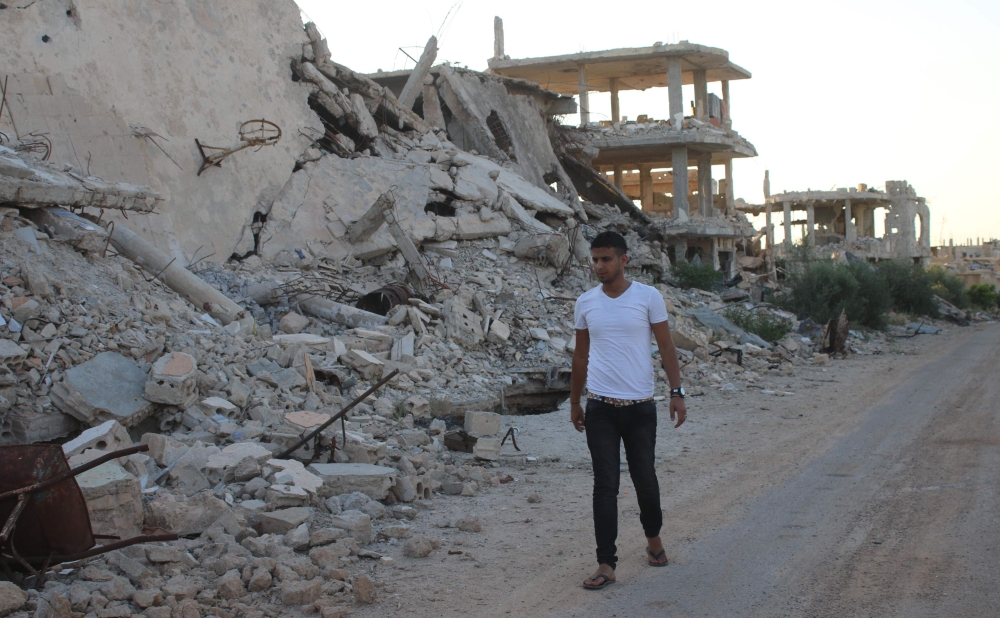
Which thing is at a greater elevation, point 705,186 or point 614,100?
point 614,100

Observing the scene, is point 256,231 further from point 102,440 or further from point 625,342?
point 625,342

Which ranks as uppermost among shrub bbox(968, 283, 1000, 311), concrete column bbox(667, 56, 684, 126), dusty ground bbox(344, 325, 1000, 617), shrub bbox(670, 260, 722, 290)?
concrete column bbox(667, 56, 684, 126)

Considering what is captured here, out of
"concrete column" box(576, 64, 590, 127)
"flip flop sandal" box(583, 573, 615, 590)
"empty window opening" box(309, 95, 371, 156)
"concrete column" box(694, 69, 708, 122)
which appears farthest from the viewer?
"concrete column" box(576, 64, 590, 127)

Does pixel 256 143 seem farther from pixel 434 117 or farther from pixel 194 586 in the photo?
pixel 194 586

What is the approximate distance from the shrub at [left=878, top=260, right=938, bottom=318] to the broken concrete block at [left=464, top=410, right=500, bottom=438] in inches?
954

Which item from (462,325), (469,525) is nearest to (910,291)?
(462,325)

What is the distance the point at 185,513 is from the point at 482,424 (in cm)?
328

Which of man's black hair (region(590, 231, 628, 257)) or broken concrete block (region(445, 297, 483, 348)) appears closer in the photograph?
man's black hair (region(590, 231, 628, 257))

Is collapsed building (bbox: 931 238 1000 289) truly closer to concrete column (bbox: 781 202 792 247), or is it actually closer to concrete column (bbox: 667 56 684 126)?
concrete column (bbox: 781 202 792 247)

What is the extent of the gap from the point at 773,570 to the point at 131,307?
19.7ft

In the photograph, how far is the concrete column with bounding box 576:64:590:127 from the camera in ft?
92.0

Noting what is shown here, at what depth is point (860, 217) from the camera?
43.3 meters

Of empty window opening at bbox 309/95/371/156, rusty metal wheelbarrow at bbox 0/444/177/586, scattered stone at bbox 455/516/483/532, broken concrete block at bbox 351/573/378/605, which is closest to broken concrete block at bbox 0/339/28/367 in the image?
rusty metal wheelbarrow at bbox 0/444/177/586

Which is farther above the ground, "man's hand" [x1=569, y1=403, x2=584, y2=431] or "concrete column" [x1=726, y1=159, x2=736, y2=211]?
"concrete column" [x1=726, y1=159, x2=736, y2=211]
